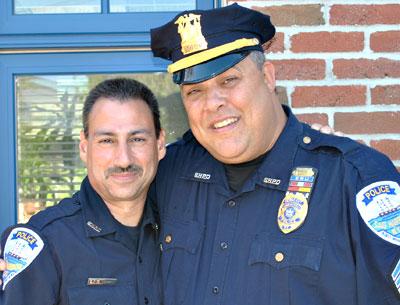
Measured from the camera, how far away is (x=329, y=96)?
9.48 ft

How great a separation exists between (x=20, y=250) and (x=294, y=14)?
154 cm


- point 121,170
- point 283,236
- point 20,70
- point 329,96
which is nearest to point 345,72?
point 329,96

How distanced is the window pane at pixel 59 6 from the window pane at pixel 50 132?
1.00 feet

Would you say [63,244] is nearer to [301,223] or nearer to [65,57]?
[301,223]

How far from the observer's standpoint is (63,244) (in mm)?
2270

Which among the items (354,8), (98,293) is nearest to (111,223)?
(98,293)

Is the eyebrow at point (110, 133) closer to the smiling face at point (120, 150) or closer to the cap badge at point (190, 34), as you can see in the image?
the smiling face at point (120, 150)

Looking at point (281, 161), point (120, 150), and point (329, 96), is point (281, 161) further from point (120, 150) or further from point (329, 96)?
point (329, 96)

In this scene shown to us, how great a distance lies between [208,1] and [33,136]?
1.05 metres

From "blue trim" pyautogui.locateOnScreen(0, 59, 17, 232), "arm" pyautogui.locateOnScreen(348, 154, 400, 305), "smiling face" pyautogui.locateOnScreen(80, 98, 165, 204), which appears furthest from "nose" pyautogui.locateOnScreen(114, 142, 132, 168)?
"blue trim" pyautogui.locateOnScreen(0, 59, 17, 232)

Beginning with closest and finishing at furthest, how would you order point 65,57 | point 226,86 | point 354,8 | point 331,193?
point 331,193
point 226,86
point 354,8
point 65,57

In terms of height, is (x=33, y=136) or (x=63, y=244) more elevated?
(x=33, y=136)

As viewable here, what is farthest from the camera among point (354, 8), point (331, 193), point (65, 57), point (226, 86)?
point (65, 57)

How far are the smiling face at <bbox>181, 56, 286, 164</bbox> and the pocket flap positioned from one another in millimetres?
328
